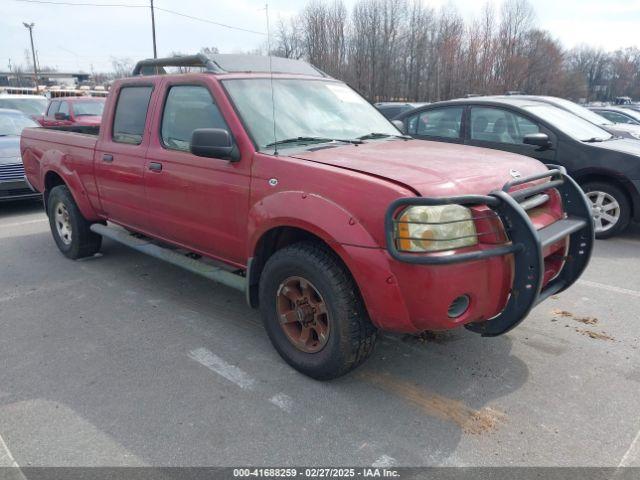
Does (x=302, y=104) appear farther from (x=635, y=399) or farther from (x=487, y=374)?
(x=635, y=399)

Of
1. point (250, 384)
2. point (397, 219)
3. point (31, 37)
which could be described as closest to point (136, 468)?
point (250, 384)

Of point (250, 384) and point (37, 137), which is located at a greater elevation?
point (37, 137)

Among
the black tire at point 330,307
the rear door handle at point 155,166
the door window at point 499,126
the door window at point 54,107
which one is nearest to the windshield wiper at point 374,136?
the black tire at point 330,307

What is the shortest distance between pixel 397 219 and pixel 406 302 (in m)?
0.43

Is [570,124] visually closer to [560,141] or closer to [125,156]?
[560,141]

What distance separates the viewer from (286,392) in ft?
10.3

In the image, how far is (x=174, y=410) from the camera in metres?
2.95

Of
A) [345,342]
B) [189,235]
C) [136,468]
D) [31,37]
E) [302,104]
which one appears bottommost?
[136,468]

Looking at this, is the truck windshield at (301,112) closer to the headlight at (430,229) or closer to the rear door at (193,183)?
the rear door at (193,183)

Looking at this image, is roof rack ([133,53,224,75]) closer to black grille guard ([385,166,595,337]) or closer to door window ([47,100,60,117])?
black grille guard ([385,166,595,337])

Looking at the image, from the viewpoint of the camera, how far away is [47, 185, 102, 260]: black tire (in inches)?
221

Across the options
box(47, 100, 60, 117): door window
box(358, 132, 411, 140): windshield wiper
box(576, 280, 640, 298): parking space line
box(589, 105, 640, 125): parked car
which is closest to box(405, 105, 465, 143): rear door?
box(576, 280, 640, 298): parking space line

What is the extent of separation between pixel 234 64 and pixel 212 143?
1265mm

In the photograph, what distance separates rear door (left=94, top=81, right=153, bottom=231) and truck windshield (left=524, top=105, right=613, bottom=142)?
512 cm
